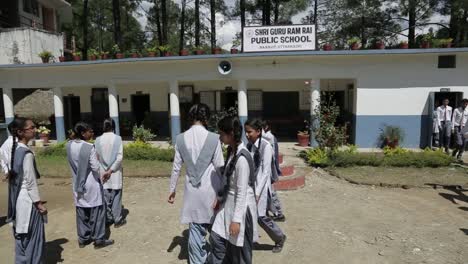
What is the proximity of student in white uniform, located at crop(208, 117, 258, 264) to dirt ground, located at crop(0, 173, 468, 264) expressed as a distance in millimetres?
1141

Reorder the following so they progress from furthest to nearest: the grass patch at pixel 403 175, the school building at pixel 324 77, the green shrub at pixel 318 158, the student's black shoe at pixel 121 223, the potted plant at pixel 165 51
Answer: the potted plant at pixel 165 51, the school building at pixel 324 77, the green shrub at pixel 318 158, the grass patch at pixel 403 175, the student's black shoe at pixel 121 223

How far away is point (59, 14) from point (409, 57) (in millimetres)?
22600

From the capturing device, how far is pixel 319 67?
11547mm

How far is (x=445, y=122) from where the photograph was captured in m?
10.4

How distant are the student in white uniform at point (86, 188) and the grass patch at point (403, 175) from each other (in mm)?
5385

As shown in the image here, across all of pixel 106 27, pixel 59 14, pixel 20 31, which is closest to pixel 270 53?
pixel 20 31

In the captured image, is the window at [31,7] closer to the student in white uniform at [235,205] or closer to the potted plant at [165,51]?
the potted plant at [165,51]

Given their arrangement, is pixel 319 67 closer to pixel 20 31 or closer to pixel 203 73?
pixel 203 73

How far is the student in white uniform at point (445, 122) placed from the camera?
1031 cm

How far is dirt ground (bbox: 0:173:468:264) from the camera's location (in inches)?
172

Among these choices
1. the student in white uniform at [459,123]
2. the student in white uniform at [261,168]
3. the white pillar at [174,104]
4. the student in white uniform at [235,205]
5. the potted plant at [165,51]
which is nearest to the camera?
the student in white uniform at [235,205]

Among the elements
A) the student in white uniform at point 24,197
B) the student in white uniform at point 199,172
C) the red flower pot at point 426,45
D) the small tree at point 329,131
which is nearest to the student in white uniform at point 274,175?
the student in white uniform at point 199,172

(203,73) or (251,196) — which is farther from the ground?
(203,73)

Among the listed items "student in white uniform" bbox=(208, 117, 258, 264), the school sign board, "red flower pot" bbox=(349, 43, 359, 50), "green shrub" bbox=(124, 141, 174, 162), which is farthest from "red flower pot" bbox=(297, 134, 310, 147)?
"student in white uniform" bbox=(208, 117, 258, 264)
